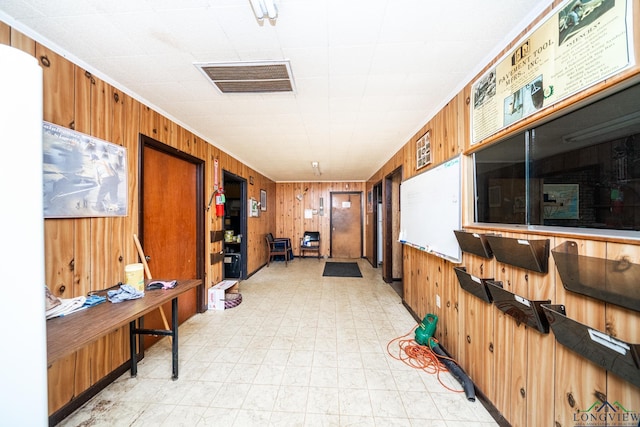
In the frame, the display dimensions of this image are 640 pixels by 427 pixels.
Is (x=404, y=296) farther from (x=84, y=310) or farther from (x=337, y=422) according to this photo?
(x=84, y=310)

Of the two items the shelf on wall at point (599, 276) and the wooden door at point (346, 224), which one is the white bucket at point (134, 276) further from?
the wooden door at point (346, 224)

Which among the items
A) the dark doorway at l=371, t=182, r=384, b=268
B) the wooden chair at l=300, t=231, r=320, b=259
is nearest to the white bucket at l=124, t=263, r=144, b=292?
the dark doorway at l=371, t=182, r=384, b=268

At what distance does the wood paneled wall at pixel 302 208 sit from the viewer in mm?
6633

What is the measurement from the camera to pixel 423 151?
244 cm

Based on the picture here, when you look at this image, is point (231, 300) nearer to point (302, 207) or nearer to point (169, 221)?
point (169, 221)

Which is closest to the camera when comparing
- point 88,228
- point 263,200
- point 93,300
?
point 93,300

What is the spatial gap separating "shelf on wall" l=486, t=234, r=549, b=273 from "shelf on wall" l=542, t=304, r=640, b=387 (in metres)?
0.20

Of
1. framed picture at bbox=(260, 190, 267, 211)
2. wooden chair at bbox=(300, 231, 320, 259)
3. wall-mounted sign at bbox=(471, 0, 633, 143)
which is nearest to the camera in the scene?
wall-mounted sign at bbox=(471, 0, 633, 143)

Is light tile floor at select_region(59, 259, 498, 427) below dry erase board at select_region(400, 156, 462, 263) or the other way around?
below

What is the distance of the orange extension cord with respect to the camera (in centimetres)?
184

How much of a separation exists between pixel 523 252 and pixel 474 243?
39 centimetres

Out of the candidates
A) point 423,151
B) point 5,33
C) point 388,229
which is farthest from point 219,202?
point 388,229

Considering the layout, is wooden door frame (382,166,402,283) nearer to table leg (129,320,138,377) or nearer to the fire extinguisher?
the fire extinguisher

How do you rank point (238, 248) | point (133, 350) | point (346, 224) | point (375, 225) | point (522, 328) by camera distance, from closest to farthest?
point (522, 328)
point (133, 350)
point (238, 248)
point (375, 225)
point (346, 224)
